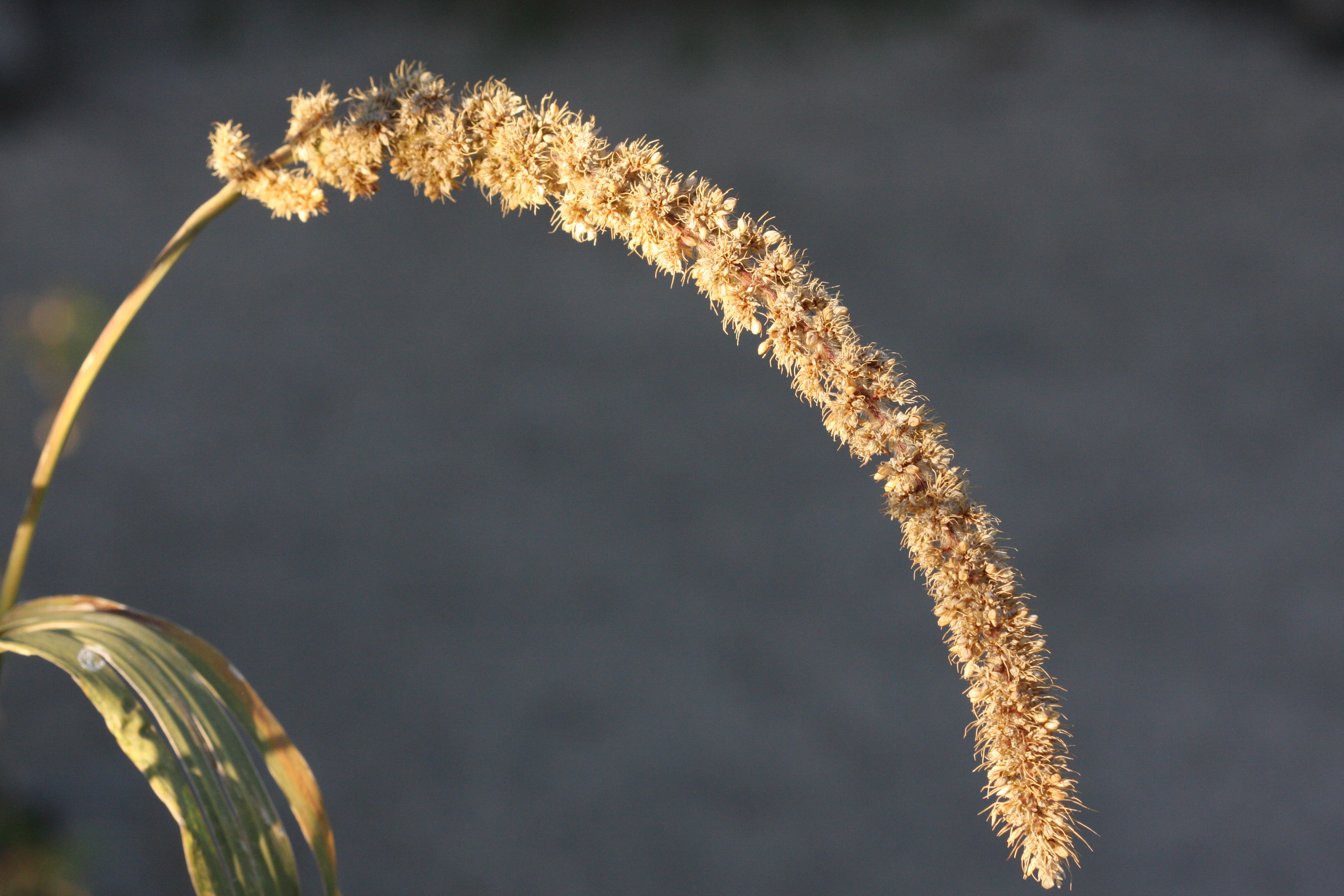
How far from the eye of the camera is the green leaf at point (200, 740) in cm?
39

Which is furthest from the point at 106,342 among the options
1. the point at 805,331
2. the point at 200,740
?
the point at 805,331

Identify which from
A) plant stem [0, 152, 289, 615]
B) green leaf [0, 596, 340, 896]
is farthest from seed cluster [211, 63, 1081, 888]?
green leaf [0, 596, 340, 896]

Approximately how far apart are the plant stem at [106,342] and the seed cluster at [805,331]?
0.05m

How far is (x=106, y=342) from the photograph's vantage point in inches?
15.2

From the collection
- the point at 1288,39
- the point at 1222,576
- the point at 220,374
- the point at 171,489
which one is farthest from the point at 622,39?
the point at 1222,576

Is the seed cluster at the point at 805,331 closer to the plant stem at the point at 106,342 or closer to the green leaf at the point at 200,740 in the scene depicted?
the plant stem at the point at 106,342

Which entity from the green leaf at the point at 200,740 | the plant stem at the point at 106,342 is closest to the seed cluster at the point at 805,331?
the plant stem at the point at 106,342

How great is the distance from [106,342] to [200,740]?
0.59 ft

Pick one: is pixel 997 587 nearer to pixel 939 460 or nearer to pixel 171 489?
pixel 939 460

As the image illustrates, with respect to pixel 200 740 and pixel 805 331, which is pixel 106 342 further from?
pixel 805 331

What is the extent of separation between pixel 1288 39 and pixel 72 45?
3853 millimetres

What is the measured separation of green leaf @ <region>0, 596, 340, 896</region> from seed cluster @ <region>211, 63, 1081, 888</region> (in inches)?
9.1

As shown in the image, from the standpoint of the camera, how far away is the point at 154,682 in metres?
0.40

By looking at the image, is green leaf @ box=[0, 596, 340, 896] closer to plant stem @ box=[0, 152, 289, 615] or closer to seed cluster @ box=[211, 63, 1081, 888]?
plant stem @ box=[0, 152, 289, 615]
